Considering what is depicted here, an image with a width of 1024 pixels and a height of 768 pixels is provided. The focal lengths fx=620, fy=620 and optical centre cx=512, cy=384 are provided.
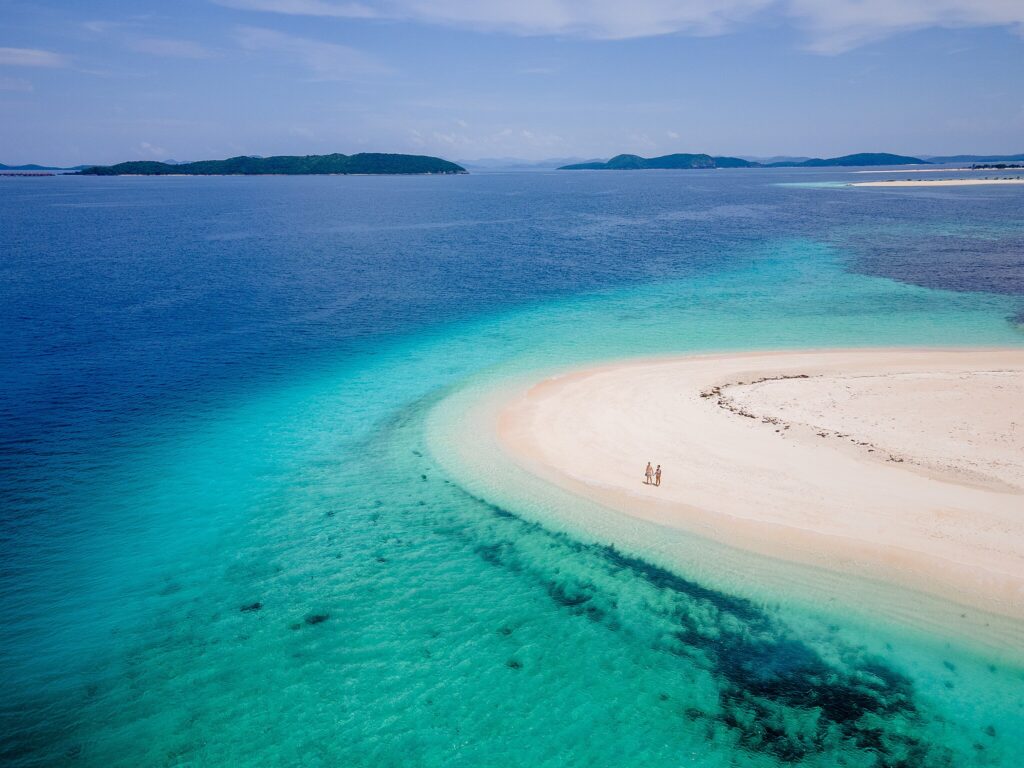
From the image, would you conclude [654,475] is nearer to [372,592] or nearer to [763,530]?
[763,530]

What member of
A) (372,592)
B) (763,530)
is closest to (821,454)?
(763,530)

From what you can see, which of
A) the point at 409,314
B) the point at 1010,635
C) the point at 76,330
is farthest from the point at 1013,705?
the point at 76,330

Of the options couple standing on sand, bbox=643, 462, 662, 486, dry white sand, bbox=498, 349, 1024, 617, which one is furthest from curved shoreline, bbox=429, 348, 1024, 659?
couple standing on sand, bbox=643, 462, 662, 486

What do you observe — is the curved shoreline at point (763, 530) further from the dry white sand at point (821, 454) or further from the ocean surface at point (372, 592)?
the ocean surface at point (372, 592)

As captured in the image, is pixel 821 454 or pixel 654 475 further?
pixel 821 454

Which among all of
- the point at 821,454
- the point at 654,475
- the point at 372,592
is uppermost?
the point at 821,454

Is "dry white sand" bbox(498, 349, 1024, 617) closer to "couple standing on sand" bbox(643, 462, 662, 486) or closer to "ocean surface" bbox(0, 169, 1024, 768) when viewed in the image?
"couple standing on sand" bbox(643, 462, 662, 486)
